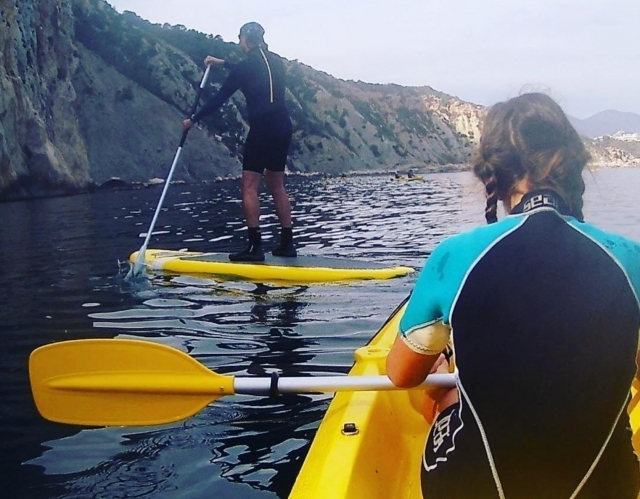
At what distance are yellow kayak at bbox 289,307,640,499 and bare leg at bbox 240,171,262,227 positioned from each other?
470 centimetres

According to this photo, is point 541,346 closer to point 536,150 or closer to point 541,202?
point 541,202

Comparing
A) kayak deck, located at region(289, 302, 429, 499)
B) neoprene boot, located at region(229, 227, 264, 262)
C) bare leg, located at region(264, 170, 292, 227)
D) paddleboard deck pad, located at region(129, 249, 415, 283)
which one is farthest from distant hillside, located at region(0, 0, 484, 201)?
kayak deck, located at region(289, 302, 429, 499)

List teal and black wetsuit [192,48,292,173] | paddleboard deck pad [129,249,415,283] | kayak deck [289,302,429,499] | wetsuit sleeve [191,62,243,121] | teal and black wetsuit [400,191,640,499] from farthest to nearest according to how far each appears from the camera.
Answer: wetsuit sleeve [191,62,243,121], teal and black wetsuit [192,48,292,173], paddleboard deck pad [129,249,415,283], kayak deck [289,302,429,499], teal and black wetsuit [400,191,640,499]

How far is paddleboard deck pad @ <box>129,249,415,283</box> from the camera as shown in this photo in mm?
7746

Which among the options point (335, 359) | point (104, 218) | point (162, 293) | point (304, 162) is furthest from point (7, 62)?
point (304, 162)

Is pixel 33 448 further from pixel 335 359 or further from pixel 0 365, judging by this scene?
pixel 335 359

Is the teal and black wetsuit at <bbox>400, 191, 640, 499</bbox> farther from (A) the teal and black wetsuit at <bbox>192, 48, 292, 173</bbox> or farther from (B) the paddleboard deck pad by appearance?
(A) the teal and black wetsuit at <bbox>192, 48, 292, 173</bbox>

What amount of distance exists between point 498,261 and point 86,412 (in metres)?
2.33

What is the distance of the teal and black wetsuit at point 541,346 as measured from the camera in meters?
1.76

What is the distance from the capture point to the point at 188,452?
146 inches

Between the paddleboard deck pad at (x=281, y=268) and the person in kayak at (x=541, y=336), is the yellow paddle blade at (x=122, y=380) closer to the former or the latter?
the person in kayak at (x=541, y=336)

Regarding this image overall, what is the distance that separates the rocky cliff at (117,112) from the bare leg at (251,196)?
3.39 m

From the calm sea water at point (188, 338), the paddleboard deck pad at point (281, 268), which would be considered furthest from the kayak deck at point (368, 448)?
the paddleboard deck pad at point (281, 268)

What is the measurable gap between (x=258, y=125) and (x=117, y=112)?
2005 inches
